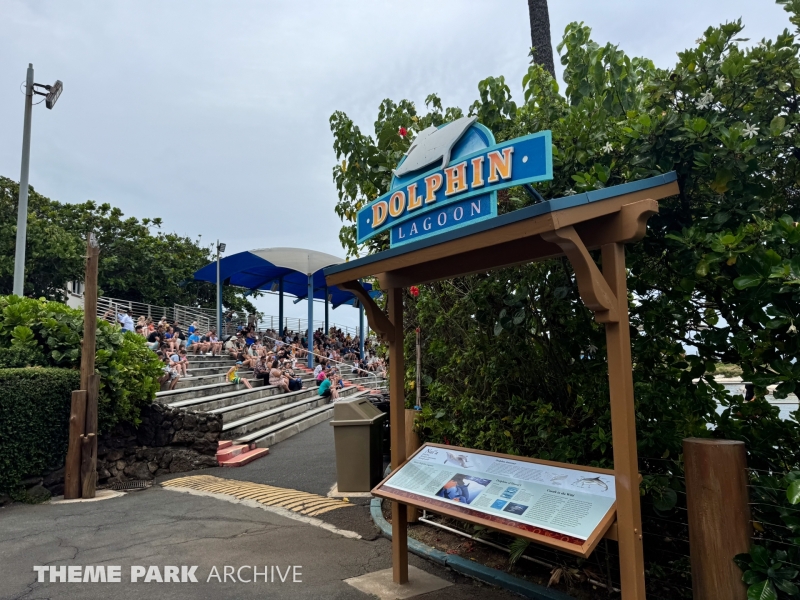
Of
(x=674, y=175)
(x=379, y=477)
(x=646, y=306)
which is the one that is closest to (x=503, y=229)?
(x=674, y=175)

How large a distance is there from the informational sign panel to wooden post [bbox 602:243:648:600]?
12 cm

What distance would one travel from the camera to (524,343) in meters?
4.86

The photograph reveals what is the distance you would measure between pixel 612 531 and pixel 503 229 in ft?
5.79

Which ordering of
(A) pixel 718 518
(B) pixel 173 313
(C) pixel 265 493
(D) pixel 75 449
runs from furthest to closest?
(B) pixel 173 313, (D) pixel 75 449, (C) pixel 265 493, (A) pixel 718 518

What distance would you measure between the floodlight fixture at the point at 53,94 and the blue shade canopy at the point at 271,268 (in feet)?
32.5

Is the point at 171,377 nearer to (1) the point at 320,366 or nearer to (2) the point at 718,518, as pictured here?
(1) the point at 320,366

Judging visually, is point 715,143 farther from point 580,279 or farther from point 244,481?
point 244,481

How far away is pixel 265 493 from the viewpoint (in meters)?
7.58

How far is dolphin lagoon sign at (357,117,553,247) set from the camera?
10.7 ft

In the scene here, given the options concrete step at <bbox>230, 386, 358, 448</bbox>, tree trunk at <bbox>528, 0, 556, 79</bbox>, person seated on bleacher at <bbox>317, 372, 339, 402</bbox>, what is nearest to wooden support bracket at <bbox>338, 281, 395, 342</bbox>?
tree trunk at <bbox>528, 0, 556, 79</bbox>

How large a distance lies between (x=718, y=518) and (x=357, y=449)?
4349 mm

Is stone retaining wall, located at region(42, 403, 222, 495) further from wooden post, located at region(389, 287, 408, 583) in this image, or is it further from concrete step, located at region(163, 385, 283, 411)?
wooden post, located at region(389, 287, 408, 583)

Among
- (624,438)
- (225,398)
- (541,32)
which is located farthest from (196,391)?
(624,438)

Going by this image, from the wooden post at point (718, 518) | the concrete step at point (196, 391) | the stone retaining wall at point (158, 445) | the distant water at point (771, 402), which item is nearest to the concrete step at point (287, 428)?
the stone retaining wall at point (158, 445)
